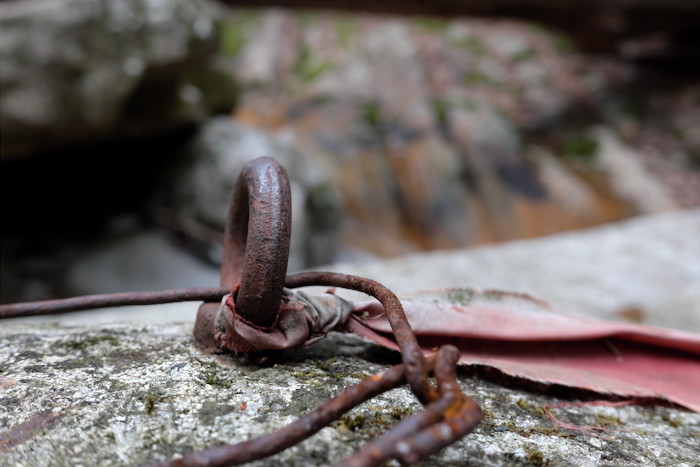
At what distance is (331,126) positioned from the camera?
813cm

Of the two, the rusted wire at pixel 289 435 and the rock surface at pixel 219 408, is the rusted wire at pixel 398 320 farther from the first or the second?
the rock surface at pixel 219 408

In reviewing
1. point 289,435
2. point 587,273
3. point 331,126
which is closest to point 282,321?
point 289,435

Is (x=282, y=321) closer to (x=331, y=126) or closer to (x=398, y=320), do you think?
(x=398, y=320)

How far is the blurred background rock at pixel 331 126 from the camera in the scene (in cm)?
333

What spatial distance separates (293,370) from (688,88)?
9.66 meters

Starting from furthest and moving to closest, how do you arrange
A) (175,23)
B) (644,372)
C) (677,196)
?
1. (677,196)
2. (175,23)
3. (644,372)

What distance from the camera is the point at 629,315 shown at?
2.46 meters

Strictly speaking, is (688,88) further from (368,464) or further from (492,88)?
(368,464)

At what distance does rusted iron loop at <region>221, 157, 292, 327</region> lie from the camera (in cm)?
98

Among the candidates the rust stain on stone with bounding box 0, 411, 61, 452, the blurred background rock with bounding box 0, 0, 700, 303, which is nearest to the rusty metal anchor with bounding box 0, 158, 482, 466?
the rust stain on stone with bounding box 0, 411, 61, 452

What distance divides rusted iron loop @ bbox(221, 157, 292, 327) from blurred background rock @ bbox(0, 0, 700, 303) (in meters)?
2.66

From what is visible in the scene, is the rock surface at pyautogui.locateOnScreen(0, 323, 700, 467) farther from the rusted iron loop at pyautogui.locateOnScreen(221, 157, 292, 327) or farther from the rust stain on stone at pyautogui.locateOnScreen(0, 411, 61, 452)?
the rusted iron loop at pyautogui.locateOnScreen(221, 157, 292, 327)

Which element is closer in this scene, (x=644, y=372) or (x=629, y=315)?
(x=644, y=372)

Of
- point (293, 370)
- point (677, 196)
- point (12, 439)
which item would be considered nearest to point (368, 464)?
point (293, 370)
